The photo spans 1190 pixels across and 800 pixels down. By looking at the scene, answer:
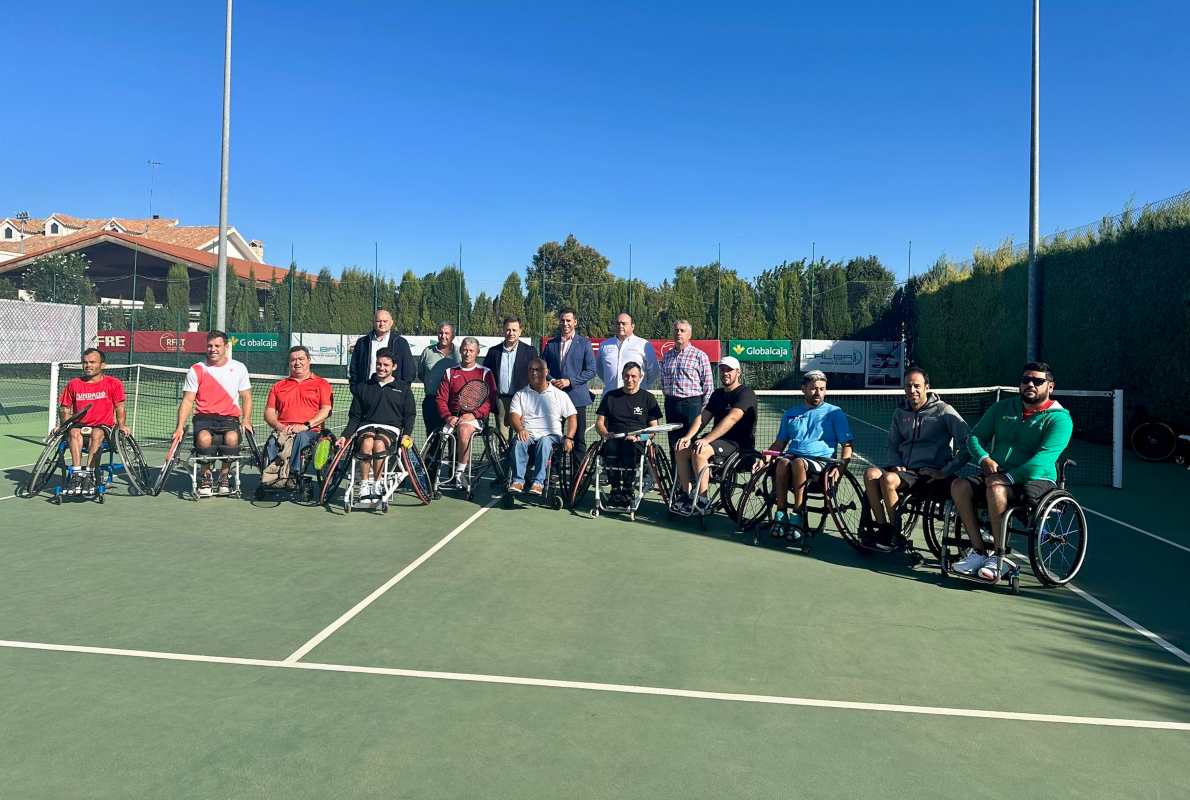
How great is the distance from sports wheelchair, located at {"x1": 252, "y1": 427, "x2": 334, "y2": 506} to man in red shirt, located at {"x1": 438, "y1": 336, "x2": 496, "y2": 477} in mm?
992

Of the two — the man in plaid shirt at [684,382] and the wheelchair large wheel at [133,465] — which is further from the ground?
the man in plaid shirt at [684,382]

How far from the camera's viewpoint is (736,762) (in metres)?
2.80

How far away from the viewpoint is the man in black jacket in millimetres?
7062

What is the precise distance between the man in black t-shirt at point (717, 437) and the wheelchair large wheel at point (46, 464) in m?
4.94

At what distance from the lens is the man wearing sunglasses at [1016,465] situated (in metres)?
5.06

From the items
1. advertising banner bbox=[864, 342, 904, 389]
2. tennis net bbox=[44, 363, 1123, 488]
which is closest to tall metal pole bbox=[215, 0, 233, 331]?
tennis net bbox=[44, 363, 1123, 488]

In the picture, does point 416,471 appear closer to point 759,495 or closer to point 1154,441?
point 759,495

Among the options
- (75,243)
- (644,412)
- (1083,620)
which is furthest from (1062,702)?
(75,243)

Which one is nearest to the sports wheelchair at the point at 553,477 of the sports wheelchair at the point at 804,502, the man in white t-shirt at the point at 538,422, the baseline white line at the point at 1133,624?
the man in white t-shirt at the point at 538,422

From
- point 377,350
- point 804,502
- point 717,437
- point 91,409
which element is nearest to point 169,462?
point 91,409

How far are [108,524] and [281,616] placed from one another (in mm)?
2933

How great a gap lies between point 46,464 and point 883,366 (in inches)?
764

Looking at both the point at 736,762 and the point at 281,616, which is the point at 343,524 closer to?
the point at 281,616

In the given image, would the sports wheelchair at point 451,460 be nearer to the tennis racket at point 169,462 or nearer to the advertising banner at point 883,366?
the tennis racket at point 169,462
